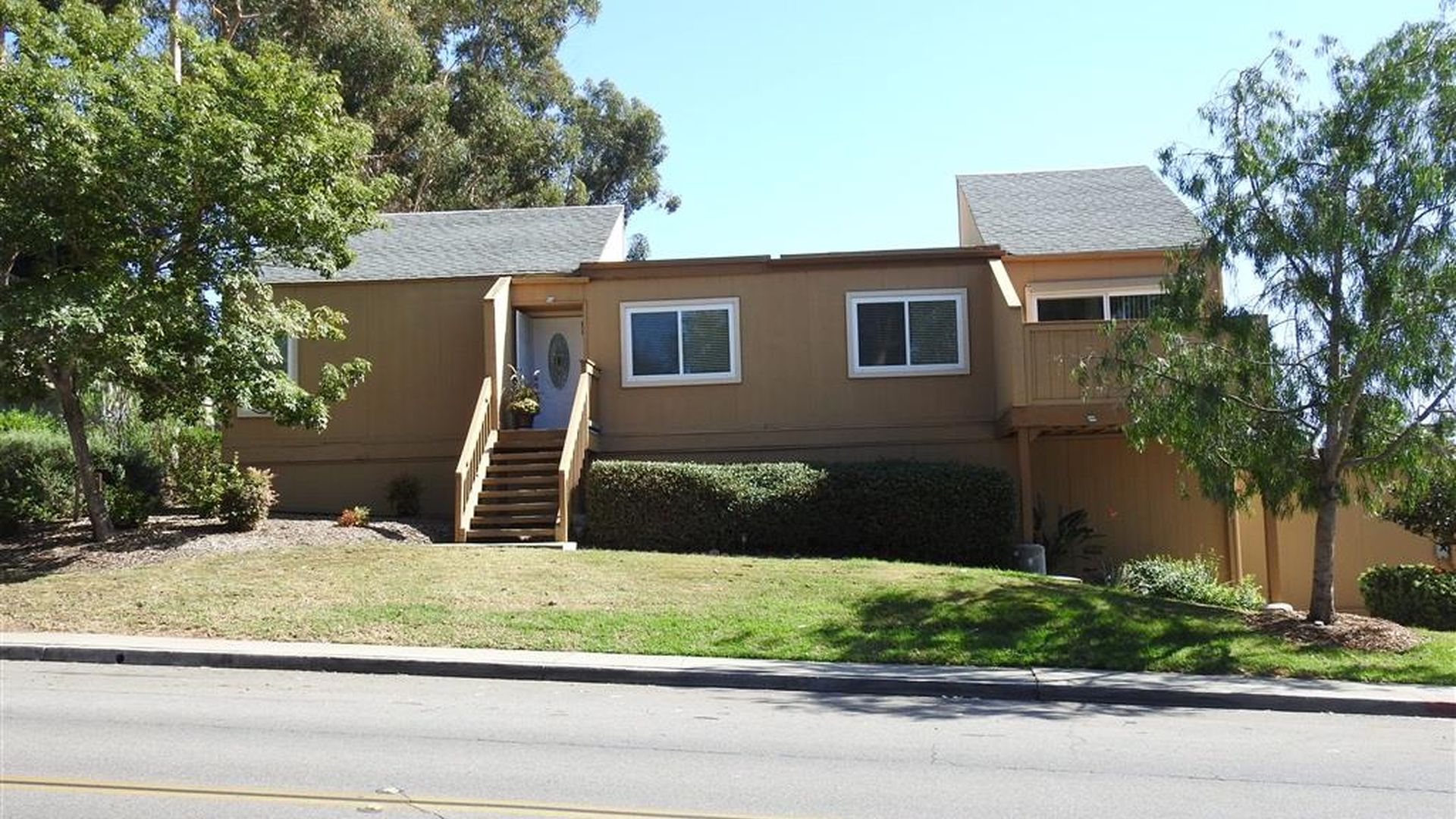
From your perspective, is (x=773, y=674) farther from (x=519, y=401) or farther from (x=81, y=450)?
(x=519, y=401)

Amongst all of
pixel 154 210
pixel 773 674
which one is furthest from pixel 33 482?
pixel 773 674

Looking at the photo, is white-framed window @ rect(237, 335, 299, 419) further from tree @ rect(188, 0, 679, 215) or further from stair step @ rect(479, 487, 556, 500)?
tree @ rect(188, 0, 679, 215)

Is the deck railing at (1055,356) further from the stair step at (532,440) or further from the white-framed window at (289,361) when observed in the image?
the white-framed window at (289,361)

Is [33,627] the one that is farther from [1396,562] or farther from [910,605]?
[1396,562]

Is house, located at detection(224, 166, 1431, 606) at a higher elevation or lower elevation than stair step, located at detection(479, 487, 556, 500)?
higher

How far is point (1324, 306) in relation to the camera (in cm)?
1275

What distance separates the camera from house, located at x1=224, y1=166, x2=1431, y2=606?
774 inches

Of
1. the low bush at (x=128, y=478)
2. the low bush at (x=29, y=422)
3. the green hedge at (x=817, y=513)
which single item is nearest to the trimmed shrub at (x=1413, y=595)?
the green hedge at (x=817, y=513)

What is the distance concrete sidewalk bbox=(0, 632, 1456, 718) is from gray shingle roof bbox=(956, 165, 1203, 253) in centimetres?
985

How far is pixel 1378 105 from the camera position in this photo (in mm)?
12484

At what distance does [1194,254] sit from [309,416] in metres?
10.8

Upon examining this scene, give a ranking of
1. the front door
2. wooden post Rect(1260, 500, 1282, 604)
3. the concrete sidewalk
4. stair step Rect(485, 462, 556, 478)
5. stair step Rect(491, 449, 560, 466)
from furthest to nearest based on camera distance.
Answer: the front door
stair step Rect(491, 449, 560, 466)
stair step Rect(485, 462, 556, 478)
wooden post Rect(1260, 500, 1282, 604)
the concrete sidewalk

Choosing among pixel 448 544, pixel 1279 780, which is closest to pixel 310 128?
pixel 448 544

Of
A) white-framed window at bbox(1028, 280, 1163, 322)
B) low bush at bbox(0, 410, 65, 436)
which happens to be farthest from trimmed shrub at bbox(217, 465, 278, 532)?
white-framed window at bbox(1028, 280, 1163, 322)
